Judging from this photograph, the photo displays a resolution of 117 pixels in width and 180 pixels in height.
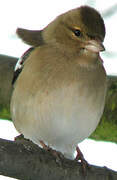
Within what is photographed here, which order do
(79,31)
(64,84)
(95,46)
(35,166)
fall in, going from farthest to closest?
(79,31)
(64,84)
(95,46)
(35,166)

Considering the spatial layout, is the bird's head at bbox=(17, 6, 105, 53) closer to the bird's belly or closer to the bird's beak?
the bird's beak

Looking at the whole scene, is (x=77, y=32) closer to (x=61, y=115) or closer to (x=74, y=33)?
(x=74, y=33)

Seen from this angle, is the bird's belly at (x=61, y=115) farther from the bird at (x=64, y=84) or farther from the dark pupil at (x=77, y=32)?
the dark pupil at (x=77, y=32)

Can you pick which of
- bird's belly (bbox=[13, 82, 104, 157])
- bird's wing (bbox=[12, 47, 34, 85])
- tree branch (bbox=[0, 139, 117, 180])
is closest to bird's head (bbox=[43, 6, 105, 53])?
bird's wing (bbox=[12, 47, 34, 85])

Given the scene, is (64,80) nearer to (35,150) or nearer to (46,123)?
(46,123)

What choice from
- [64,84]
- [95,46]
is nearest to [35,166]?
[64,84]

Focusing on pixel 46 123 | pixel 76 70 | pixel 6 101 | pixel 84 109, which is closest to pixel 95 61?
pixel 76 70

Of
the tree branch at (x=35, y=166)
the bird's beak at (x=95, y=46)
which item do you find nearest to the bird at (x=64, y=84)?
the bird's beak at (x=95, y=46)
